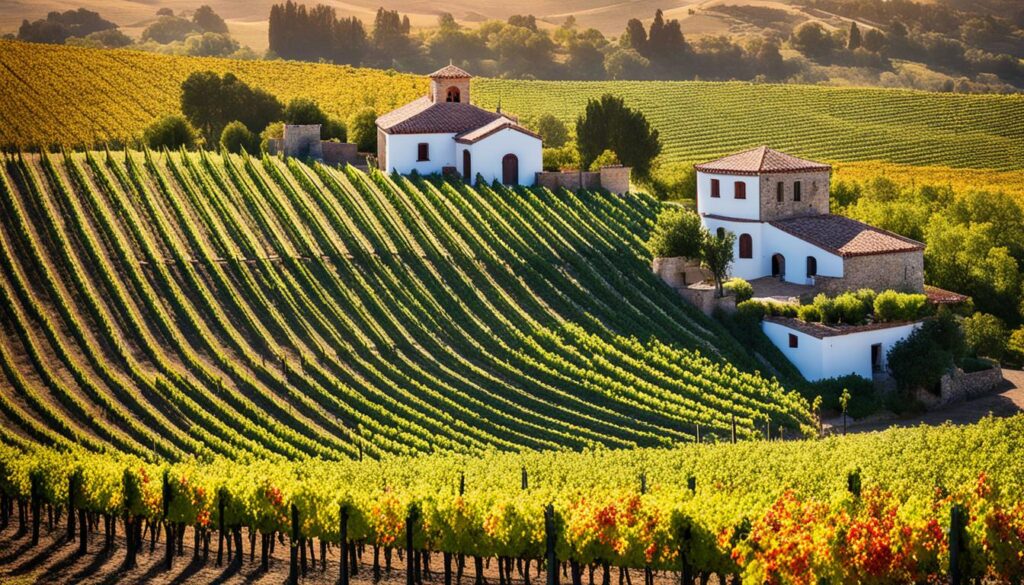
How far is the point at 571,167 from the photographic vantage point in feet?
248

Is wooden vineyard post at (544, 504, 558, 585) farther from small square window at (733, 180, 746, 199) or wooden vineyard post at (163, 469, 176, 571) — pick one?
small square window at (733, 180, 746, 199)

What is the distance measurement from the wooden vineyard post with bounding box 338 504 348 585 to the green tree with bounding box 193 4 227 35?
13321 centimetres

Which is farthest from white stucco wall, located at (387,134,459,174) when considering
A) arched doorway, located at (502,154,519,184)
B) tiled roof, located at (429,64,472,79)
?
tiled roof, located at (429,64,472,79)

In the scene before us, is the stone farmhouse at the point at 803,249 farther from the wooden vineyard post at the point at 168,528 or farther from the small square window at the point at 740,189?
the wooden vineyard post at the point at 168,528

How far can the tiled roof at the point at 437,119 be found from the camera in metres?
71.2

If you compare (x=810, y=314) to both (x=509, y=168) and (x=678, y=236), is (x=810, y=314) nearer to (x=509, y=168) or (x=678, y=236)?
(x=678, y=236)

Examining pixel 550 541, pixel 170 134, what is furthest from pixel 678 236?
pixel 550 541

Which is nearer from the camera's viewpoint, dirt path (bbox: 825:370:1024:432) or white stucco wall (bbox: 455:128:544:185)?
dirt path (bbox: 825:370:1024:432)

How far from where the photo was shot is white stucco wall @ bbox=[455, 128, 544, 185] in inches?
2778

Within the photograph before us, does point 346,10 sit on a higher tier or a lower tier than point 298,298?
higher

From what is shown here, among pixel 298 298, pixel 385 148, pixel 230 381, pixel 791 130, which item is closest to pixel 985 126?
pixel 791 130

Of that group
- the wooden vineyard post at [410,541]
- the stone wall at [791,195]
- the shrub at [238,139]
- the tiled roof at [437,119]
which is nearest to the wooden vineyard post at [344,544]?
the wooden vineyard post at [410,541]

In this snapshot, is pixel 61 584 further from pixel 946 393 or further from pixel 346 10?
pixel 346 10

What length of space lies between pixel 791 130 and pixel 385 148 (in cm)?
4586
